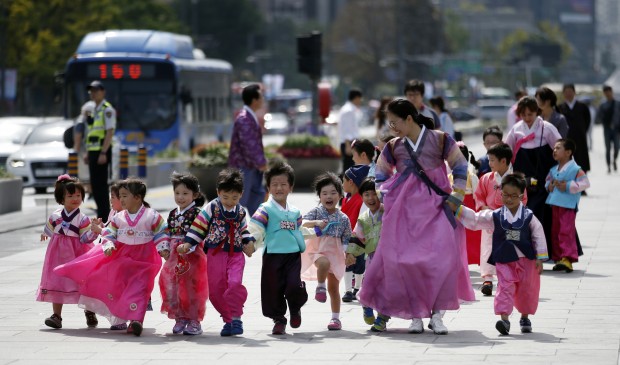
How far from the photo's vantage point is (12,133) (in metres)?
31.0

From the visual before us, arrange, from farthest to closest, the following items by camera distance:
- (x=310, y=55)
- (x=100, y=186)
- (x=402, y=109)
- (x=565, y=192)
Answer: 1. (x=310, y=55)
2. (x=100, y=186)
3. (x=565, y=192)
4. (x=402, y=109)

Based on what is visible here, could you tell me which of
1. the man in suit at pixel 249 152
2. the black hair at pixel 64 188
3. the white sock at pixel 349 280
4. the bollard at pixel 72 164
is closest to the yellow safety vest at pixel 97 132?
the man in suit at pixel 249 152

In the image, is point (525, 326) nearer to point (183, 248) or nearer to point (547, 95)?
point (183, 248)

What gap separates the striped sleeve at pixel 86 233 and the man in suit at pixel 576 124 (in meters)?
11.0

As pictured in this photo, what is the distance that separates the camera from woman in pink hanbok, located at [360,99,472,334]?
31.6ft

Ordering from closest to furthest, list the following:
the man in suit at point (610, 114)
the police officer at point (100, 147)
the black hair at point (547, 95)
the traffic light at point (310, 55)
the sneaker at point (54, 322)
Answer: the sneaker at point (54, 322) < the black hair at point (547, 95) < the police officer at point (100, 147) < the traffic light at point (310, 55) < the man in suit at point (610, 114)

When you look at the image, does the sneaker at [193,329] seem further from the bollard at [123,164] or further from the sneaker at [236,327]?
the bollard at [123,164]

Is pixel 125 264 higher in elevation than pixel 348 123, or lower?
lower

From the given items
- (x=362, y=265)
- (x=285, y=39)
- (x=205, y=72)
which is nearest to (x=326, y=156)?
(x=205, y=72)

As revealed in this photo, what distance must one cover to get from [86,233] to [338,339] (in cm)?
197

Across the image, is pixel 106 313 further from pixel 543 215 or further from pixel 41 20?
pixel 41 20

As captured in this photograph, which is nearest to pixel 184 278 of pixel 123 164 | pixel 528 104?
pixel 528 104

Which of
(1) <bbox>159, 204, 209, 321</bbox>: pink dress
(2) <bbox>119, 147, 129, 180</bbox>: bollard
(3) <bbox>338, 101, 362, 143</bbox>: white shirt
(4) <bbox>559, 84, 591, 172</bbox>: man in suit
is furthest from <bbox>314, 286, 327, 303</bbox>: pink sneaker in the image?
(2) <bbox>119, 147, 129, 180</bbox>: bollard

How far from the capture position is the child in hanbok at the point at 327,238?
1034cm
